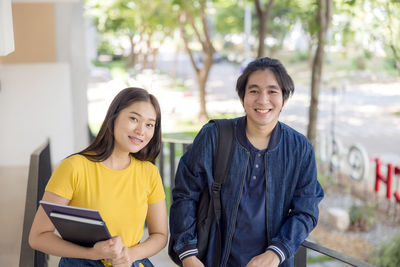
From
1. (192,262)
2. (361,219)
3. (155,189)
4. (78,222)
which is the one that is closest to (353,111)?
(361,219)

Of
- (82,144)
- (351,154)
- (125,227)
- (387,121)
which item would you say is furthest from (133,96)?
(387,121)

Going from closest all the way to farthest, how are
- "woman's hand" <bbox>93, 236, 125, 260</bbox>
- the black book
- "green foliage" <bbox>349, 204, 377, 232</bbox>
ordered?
the black book → "woman's hand" <bbox>93, 236, 125, 260</bbox> → "green foliage" <bbox>349, 204, 377, 232</bbox>

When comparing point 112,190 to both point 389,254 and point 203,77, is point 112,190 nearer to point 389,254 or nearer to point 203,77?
point 389,254

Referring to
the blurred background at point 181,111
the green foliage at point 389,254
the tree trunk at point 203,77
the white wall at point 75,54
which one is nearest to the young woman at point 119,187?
the blurred background at point 181,111

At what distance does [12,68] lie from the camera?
5.14m

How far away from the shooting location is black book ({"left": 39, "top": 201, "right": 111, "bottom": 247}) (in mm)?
1694

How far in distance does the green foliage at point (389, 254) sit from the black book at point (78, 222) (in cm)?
528

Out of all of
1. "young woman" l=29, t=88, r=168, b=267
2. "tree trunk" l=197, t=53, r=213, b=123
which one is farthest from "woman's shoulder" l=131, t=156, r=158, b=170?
"tree trunk" l=197, t=53, r=213, b=123

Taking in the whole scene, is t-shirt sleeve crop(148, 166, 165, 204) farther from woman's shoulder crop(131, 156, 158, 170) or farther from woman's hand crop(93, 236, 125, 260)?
woman's hand crop(93, 236, 125, 260)

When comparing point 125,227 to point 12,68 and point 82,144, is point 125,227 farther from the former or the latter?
point 82,144

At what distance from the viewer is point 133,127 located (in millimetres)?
2059

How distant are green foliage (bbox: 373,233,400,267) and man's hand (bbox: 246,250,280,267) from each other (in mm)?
4605

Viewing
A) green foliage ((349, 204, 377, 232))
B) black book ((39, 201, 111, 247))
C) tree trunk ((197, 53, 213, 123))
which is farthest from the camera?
tree trunk ((197, 53, 213, 123))

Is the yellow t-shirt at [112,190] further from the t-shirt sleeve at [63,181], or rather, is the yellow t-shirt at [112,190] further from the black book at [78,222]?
the black book at [78,222]
